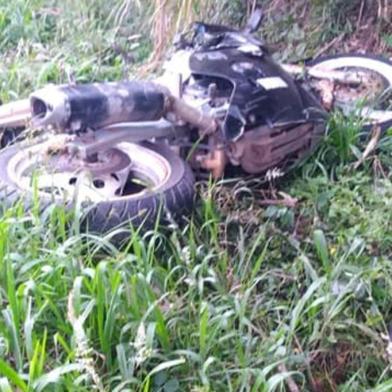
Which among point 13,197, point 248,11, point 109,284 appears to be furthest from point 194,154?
point 248,11

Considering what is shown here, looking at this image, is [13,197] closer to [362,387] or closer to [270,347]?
[270,347]

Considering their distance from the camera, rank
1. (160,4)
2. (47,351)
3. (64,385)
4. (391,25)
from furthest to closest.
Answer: (391,25) → (160,4) → (47,351) → (64,385)

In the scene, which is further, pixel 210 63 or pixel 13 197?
pixel 210 63

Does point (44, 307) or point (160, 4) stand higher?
point (44, 307)

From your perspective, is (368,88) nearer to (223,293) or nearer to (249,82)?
(249,82)

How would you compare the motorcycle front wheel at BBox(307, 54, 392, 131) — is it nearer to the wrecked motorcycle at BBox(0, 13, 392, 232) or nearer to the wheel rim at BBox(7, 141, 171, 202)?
the wrecked motorcycle at BBox(0, 13, 392, 232)

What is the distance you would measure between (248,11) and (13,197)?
2952 mm

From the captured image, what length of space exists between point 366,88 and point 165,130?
1449 mm

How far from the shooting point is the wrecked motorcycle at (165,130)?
3469mm

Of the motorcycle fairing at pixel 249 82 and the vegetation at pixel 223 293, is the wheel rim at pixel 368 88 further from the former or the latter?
the motorcycle fairing at pixel 249 82

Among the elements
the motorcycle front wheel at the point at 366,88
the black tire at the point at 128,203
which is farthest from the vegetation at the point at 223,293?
the motorcycle front wheel at the point at 366,88

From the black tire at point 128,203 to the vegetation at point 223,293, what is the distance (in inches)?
2.8

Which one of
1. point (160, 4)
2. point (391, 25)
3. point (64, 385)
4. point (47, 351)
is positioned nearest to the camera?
point (64, 385)

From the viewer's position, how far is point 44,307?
9.05ft
